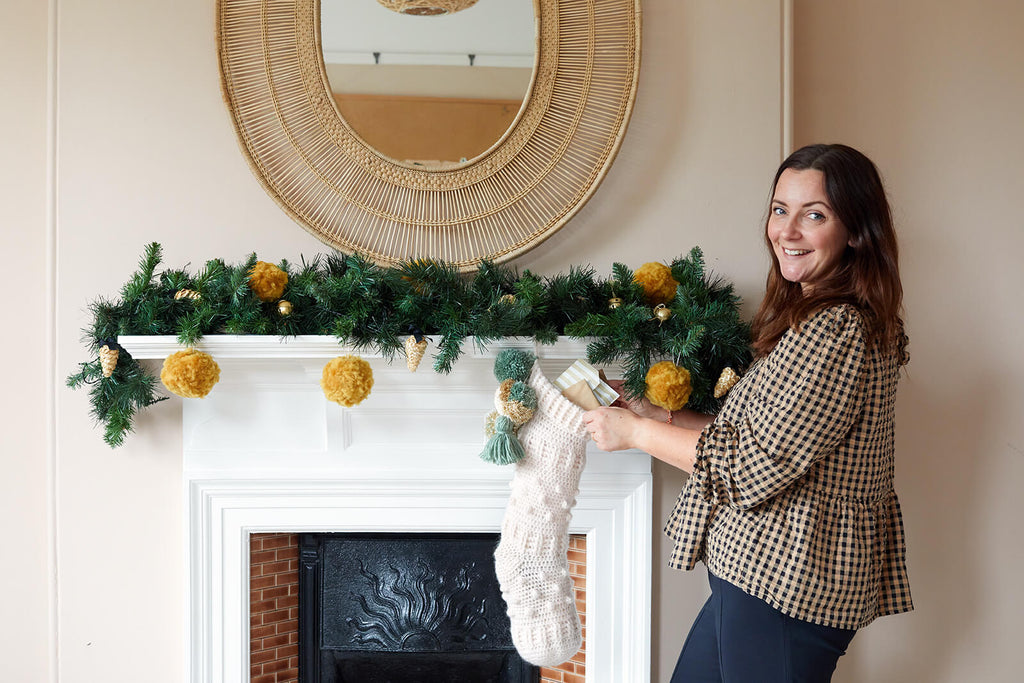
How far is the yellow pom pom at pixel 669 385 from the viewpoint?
→ 1.46 meters

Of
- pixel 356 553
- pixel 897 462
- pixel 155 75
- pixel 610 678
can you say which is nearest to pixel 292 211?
pixel 155 75

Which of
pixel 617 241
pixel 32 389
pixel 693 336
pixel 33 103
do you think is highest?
pixel 33 103

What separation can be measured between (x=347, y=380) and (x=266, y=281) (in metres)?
0.25

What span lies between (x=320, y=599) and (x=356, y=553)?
0.14 meters

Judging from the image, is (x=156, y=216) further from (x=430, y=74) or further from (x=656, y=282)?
(x=656, y=282)

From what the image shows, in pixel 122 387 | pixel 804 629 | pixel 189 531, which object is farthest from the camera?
pixel 189 531

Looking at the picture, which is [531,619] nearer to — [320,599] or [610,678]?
[610,678]

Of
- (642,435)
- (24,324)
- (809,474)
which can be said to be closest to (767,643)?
(809,474)

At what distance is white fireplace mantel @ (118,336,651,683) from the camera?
5.50 feet

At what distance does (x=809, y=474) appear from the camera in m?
1.25

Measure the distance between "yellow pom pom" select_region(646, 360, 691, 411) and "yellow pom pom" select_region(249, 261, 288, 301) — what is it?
0.73 metres

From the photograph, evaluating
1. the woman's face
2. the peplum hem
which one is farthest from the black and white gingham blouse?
the woman's face

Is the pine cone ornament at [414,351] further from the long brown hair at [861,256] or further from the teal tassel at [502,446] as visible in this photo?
the long brown hair at [861,256]

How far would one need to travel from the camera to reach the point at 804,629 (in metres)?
1.25
